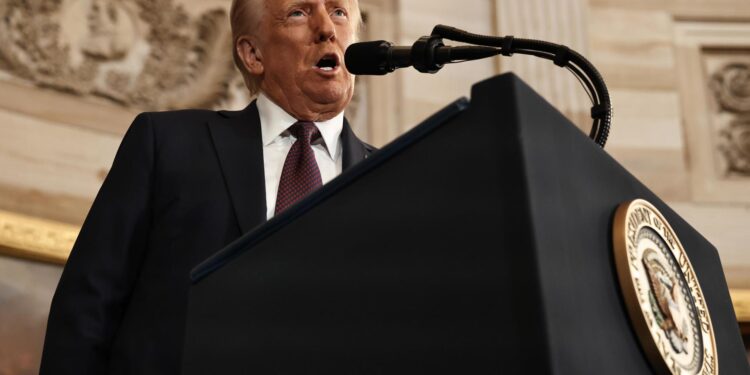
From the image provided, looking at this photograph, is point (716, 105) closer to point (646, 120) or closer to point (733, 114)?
point (733, 114)

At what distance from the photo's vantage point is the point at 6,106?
3732mm

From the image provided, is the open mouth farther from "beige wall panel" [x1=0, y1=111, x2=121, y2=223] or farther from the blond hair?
"beige wall panel" [x1=0, y1=111, x2=121, y2=223]

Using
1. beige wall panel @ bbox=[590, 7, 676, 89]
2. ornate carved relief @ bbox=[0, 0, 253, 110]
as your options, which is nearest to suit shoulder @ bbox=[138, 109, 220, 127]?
ornate carved relief @ bbox=[0, 0, 253, 110]

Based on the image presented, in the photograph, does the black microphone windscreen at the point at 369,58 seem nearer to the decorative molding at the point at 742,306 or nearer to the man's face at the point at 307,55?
the man's face at the point at 307,55

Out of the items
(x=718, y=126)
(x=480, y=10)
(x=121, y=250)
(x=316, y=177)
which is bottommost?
(x=121, y=250)

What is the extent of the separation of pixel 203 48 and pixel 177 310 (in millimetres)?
2605

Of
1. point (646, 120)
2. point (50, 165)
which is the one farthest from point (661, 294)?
point (646, 120)

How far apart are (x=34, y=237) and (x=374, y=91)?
1.63 meters

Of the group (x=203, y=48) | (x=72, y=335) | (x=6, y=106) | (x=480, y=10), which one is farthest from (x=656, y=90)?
(x=72, y=335)

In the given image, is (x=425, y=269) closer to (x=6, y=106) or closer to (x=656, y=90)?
(x=6, y=106)

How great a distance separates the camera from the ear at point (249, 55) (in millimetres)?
2320

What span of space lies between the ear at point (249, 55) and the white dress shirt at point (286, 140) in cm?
13

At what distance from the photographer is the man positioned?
184cm

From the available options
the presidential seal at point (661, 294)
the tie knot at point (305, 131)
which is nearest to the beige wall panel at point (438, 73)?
the tie knot at point (305, 131)
